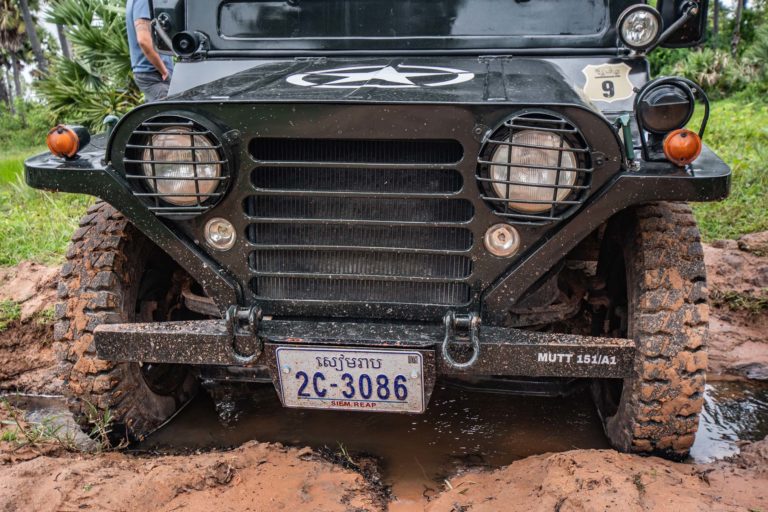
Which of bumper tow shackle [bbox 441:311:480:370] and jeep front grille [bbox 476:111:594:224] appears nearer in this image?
jeep front grille [bbox 476:111:594:224]

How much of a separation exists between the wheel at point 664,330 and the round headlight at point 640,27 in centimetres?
77

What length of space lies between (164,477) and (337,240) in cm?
105

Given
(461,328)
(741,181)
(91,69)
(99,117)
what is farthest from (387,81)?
(91,69)

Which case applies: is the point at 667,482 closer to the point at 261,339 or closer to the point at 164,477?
the point at 261,339

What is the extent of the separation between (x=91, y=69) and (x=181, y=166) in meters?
7.02

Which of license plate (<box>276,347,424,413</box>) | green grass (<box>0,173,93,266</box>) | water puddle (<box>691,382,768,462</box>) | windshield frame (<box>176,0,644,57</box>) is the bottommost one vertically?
water puddle (<box>691,382,768,462</box>)

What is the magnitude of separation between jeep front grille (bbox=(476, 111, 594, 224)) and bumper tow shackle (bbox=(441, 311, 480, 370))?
361 mm

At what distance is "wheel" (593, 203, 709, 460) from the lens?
8.17ft

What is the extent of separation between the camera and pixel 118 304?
2.86 metres

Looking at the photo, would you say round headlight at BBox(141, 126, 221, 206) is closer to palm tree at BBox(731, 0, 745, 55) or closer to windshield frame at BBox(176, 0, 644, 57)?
windshield frame at BBox(176, 0, 644, 57)

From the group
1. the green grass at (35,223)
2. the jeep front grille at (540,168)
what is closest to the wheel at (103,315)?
the jeep front grille at (540,168)

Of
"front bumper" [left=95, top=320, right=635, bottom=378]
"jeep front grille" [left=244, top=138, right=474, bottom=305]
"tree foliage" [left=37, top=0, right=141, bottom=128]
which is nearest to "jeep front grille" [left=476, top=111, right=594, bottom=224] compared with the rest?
"jeep front grille" [left=244, top=138, right=474, bottom=305]

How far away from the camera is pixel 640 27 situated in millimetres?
3021

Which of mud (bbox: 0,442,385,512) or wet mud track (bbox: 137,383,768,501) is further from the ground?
mud (bbox: 0,442,385,512)
